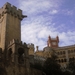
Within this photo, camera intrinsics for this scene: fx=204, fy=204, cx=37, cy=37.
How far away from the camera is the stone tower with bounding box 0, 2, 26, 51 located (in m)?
49.3

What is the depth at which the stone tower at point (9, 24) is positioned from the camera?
49.3 m

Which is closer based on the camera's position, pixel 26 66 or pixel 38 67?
pixel 26 66

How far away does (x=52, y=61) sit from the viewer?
1850 inches

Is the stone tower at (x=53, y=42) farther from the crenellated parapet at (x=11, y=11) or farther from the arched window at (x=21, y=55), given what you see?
the arched window at (x=21, y=55)

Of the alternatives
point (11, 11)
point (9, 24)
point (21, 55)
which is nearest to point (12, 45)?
point (21, 55)

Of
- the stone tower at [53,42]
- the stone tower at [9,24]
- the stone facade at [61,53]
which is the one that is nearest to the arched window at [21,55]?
the stone tower at [9,24]

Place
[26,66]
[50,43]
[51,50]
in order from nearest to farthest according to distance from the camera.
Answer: [26,66] → [51,50] → [50,43]

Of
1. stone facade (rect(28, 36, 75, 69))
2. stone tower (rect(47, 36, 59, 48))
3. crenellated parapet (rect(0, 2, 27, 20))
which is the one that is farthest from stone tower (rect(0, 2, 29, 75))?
stone tower (rect(47, 36, 59, 48))

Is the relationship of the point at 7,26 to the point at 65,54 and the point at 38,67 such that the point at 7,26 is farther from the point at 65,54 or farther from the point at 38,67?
the point at 65,54

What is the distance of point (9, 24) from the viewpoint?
168 ft

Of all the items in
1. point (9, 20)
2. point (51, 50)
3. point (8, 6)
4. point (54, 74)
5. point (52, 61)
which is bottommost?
point (54, 74)

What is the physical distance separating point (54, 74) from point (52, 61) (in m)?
3.42

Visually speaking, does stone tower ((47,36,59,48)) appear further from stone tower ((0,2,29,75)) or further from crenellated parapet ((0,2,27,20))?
crenellated parapet ((0,2,27,20))

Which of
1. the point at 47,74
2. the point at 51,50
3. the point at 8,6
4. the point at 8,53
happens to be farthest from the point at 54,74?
the point at 51,50
